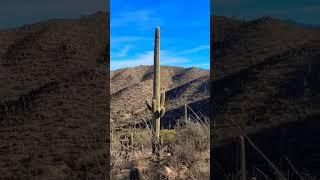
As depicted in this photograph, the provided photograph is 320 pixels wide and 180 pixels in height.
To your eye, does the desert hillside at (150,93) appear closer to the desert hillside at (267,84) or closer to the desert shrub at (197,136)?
the desert shrub at (197,136)

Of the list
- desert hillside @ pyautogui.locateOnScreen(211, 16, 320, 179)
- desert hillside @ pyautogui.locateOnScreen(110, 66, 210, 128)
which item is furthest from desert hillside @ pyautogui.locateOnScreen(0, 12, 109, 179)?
desert hillside @ pyautogui.locateOnScreen(110, 66, 210, 128)

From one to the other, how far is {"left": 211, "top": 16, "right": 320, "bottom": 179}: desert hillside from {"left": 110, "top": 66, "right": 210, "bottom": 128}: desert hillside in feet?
29.8

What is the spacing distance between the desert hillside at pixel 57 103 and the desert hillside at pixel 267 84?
1.61m

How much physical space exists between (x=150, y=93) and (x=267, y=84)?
23674mm

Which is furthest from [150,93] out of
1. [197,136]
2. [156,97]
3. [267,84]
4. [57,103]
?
[267,84]

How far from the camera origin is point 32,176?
7891 millimetres

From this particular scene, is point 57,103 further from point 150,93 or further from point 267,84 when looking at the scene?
point 150,93

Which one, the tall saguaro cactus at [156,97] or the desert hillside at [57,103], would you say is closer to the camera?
the desert hillside at [57,103]

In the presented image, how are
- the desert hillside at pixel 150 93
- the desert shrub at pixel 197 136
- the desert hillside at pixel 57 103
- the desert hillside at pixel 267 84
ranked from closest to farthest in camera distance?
1. the desert hillside at pixel 267 84
2. the desert hillside at pixel 57 103
3. the desert shrub at pixel 197 136
4. the desert hillside at pixel 150 93

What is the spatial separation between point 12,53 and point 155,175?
384cm

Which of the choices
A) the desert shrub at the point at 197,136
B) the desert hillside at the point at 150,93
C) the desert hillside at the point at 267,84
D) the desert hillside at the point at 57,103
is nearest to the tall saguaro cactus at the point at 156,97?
the desert shrub at the point at 197,136

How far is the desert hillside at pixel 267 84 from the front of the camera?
7.54 metres

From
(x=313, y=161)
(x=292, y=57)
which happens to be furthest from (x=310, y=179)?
(x=292, y=57)

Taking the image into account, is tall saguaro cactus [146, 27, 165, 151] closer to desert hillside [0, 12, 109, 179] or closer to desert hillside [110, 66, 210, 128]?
desert hillside [0, 12, 109, 179]
